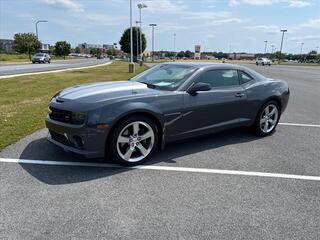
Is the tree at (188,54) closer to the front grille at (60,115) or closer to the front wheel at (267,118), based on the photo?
the front wheel at (267,118)

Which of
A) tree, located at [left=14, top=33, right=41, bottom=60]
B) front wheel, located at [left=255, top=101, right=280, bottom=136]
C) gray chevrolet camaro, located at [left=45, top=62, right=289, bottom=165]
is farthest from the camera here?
tree, located at [left=14, top=33, right=41, bottom=60]

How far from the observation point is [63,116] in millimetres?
4168

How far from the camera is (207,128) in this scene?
16.6 ft

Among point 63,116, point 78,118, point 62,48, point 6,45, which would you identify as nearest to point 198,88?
point 78,118

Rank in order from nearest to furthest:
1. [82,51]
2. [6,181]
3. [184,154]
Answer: [6,181] < [184,154] < [82,51]

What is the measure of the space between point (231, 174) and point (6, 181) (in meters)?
2.85

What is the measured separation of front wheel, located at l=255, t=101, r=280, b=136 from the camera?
5922mm

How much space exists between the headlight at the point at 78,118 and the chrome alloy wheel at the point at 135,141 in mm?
538

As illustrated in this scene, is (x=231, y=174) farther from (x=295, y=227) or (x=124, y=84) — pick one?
(x=124, y=84)

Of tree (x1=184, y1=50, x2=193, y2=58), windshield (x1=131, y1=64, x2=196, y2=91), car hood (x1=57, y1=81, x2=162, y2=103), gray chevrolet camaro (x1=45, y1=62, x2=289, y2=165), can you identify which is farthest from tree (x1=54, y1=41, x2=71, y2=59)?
car hood (x1=57, y1=81, x2=162, y2=103)

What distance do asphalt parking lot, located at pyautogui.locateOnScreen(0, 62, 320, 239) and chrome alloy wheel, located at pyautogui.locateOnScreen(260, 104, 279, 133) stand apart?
2.70 feet

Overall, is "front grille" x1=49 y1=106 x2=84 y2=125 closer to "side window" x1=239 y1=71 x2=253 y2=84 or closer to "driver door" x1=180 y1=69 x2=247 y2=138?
"driver door" x1=180 y1=69 x2=247 y2=138

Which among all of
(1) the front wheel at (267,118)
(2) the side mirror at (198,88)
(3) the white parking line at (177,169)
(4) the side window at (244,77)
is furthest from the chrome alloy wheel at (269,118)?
(3) the white parking line at (177,169)

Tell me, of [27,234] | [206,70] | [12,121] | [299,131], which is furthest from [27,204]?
[299,131]
